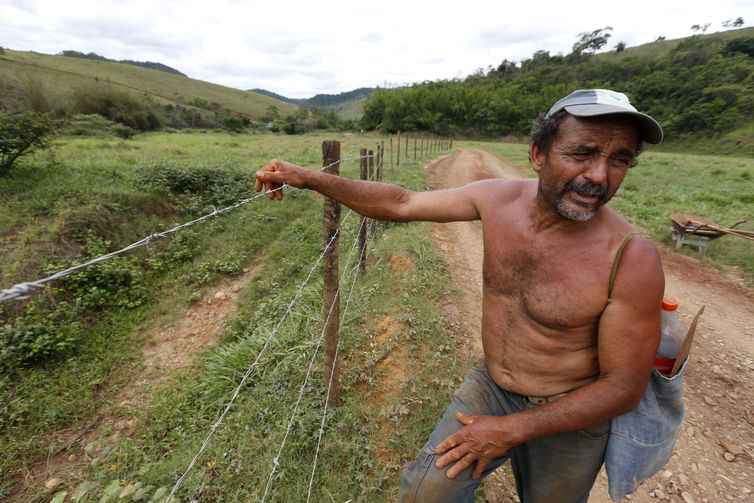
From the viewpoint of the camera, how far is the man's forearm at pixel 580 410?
143 centimetres

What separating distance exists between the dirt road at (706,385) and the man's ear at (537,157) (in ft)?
7.61

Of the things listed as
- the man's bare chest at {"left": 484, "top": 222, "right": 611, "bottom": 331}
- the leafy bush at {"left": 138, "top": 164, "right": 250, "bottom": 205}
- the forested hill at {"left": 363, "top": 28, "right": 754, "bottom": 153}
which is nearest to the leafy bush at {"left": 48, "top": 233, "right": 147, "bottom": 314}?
the leafy bush at {"left": 138, "top": 164, "right": 250, "bottom": 205}

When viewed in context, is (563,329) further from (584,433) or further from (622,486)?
(622,486)

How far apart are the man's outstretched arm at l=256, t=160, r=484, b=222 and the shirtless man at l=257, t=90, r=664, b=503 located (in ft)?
0.10

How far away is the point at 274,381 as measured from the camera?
10.9ft

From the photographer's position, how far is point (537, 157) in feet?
5.60

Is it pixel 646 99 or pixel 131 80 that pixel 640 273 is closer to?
pixel 646 99

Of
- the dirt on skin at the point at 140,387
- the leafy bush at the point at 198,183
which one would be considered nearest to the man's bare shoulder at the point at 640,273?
the dirt on skin at the point at 140,387

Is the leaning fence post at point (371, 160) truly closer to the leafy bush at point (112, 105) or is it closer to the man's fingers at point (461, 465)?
the man's fingers at point (461, 465)

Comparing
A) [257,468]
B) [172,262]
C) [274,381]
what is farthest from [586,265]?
[172,262]

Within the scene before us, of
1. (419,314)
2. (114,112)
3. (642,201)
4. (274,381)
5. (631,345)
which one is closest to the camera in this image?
(631,345)

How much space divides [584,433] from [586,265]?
0.79 metres

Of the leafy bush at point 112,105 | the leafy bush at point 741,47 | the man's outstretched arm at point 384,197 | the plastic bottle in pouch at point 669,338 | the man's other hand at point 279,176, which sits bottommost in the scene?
the plastic bottle in pouch at point 669,338

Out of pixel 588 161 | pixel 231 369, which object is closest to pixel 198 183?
pixel 231 369
